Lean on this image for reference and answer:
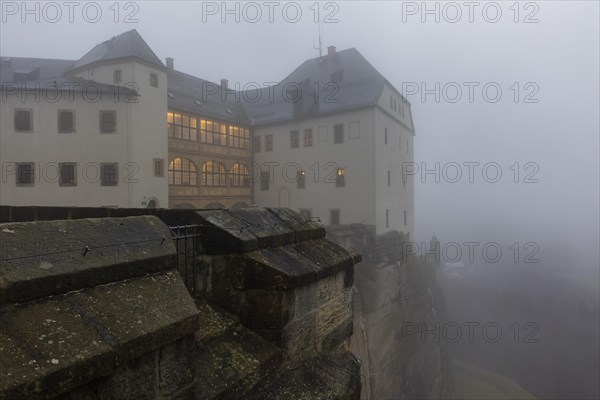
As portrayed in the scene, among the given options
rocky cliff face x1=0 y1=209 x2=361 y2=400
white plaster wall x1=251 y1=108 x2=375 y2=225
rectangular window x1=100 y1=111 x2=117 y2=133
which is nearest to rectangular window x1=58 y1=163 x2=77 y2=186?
rectangular window x1=100 y1=111 x2=117 y2=133

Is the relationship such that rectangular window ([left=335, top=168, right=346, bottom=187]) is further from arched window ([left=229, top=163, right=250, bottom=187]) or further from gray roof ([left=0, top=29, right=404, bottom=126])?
arched window ([left=229, top=163, right=250, bottom=187])

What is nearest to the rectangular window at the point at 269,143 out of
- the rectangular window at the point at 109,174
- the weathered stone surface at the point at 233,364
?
the rectangular window at the point at 109,174

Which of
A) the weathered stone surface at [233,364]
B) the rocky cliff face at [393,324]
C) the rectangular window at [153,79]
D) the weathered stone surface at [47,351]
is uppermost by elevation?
the rectangular window at [153,79]

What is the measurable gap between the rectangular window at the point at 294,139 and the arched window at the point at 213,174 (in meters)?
5.79

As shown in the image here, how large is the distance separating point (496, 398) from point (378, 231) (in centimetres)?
1719

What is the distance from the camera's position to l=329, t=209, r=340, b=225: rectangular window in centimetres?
2662

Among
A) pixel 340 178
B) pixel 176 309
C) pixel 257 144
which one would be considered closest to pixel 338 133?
pixel 340 178

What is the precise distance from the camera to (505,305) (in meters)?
56.7

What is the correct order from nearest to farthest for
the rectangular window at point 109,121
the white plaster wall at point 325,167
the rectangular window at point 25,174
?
the rectangular window at point 25,174, the rectangular window at point 109,121, the white plaster wall at point 325,167

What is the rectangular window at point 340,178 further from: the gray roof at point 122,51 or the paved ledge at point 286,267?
the paved ledge at point 286,267

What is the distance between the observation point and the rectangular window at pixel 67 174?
21.5 meters

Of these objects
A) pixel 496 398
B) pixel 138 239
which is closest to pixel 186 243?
pixel 138 239

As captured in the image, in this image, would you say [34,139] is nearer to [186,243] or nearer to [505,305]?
[186,243]

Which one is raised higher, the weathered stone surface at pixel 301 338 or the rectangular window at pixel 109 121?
the rectangular window at pixel 109 121
